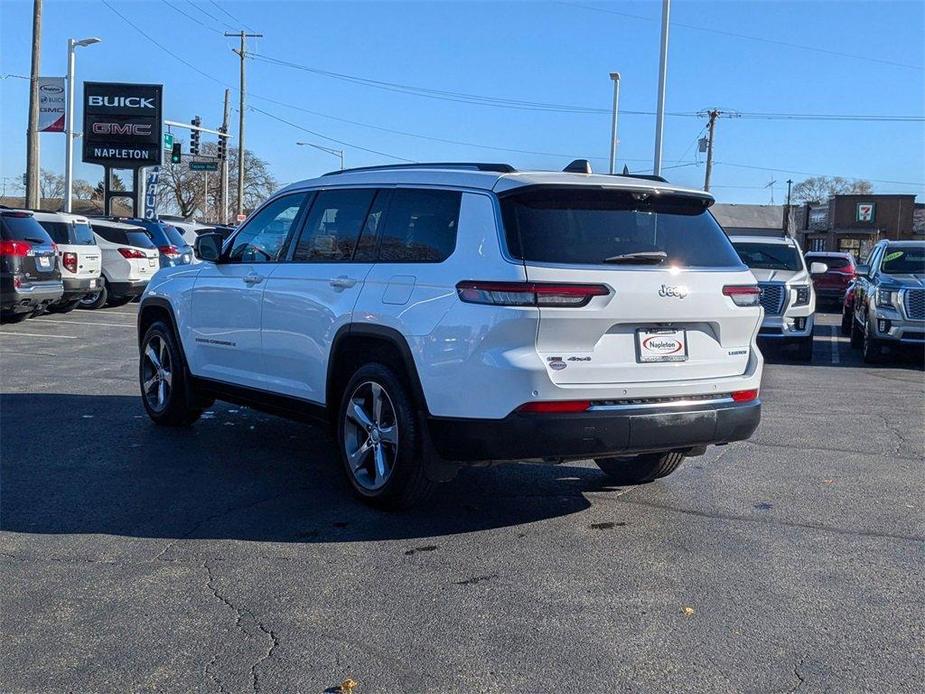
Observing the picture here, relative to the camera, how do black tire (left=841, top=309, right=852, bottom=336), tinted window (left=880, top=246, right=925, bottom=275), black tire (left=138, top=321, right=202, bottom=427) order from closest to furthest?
black tire (left=138, top=321, right=202, bottom=427) < tinted window (left=880, top=246, right=925, bottom=275) < black tire (left=841, top=309, right=852, bottom=336)

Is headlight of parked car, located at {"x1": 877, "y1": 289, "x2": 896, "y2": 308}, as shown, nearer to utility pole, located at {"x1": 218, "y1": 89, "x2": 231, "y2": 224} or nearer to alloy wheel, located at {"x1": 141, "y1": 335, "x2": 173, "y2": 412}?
alloy wheel, located at {"x1": 141, "y1": 335, "x2": 173, "y2": 412}

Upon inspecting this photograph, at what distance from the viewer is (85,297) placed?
731 inches

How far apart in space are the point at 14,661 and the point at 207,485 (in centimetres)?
252

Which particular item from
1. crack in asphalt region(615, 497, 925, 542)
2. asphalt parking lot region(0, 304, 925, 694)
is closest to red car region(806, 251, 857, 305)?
asphalt parking lot region(0, 304, 925, 694)

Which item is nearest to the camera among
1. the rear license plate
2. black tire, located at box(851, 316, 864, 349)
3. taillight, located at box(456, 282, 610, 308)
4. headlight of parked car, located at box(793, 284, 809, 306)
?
taillight, located at box(456, 282, 610, 308)

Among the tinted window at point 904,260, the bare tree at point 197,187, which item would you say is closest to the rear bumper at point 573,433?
the tinted window at point 904,260

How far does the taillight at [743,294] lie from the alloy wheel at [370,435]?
1.94 meters

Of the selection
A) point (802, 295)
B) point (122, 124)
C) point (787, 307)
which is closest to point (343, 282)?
point (787, 307)

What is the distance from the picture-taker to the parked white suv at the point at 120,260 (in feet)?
64.3

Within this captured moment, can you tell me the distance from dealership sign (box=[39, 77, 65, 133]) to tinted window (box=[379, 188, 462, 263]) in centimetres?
2599

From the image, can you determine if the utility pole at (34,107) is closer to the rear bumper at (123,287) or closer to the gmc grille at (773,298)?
the rear bumper at (123,287)

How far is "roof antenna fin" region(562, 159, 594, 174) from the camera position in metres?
5.74

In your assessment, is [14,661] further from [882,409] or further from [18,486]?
[882,409]

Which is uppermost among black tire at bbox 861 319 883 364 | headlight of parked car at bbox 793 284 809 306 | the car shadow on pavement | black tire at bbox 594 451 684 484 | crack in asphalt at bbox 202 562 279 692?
headlight of parked car at bbox 793 284 809 306
